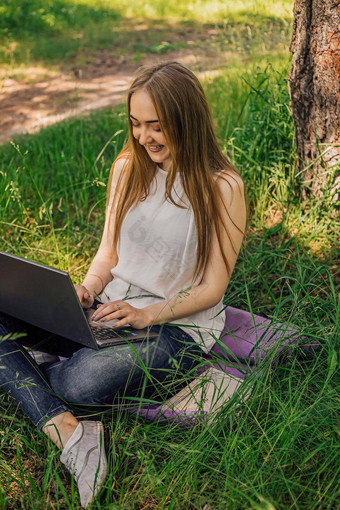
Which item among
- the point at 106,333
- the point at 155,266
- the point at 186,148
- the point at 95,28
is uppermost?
the point at 186,148

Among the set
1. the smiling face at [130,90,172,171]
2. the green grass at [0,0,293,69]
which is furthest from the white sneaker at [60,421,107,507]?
the green grass at [0,0,293,69]

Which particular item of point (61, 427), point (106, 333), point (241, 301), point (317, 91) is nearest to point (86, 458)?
point (61, 427)

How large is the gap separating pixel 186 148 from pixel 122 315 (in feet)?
2.12

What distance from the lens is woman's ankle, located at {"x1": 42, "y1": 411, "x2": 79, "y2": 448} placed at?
1.98 meters

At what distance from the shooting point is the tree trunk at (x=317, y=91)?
2.79 metres

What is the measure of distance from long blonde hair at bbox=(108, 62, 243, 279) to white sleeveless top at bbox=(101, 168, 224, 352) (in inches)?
1.2

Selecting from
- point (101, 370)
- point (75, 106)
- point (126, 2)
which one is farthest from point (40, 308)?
point (126, 2)

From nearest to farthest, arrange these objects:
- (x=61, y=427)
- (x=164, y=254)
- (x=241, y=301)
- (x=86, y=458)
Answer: (x=86, y=458)
(x=61, y=427)
(x=164, y=254)
(x=241, y=301)

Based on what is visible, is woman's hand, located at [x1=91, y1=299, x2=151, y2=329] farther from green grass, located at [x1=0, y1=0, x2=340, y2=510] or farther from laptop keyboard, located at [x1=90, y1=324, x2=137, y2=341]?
green grass, located at [x1=0, y1=0, x2=340, y2=510]

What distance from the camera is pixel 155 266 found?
2.30 metres

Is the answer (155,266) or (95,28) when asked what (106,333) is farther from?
(95,28)

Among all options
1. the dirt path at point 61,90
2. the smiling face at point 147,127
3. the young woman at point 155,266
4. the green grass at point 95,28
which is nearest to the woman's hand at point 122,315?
the young woman at point 155,266

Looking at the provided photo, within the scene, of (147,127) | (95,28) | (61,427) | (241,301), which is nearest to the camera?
(61,427)

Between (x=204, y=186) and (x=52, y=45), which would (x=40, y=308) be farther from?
(x=52, y=45)
